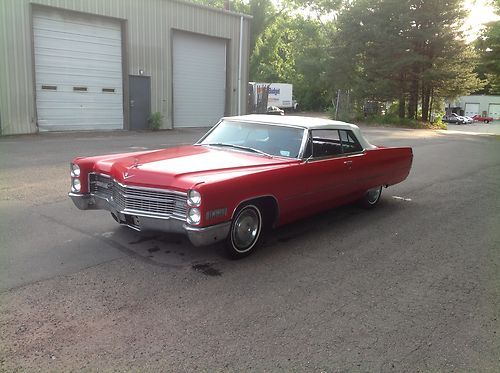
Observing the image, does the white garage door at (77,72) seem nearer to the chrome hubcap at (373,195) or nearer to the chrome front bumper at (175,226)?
the chrome hubcap at (373,195)

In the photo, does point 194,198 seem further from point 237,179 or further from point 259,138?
point 259,138

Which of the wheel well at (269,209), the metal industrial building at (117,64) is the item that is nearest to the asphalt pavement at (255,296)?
the wheel well at (269,209)

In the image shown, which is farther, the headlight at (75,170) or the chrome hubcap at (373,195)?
Answer: the chrome hubcap at (373,195)

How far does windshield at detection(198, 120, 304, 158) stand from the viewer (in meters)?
5.50

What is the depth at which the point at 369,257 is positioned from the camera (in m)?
5.02

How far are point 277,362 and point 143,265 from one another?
1948mm

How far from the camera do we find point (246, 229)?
474 cm

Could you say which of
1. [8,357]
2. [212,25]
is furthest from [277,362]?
[212,25]

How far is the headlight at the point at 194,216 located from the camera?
13.5 ft

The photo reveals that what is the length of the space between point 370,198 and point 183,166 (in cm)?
350

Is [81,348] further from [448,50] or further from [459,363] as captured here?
[448,50]

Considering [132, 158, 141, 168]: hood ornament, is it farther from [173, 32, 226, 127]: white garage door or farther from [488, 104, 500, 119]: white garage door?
[488, 104, 500, 119]: white garage door

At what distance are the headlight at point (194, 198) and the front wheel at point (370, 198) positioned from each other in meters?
3.55

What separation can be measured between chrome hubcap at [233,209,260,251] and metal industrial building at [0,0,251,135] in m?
14.3
